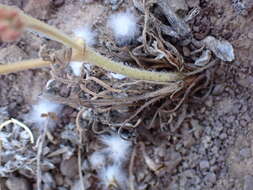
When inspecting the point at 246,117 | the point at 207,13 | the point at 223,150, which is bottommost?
the point at 223,150

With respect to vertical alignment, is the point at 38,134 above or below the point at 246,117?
below

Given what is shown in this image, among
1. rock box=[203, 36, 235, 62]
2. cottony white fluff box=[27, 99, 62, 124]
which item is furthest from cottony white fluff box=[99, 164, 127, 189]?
rock box=[203, 36, 235, 62]

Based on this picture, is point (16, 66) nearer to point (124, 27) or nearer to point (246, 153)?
point (124, 27)

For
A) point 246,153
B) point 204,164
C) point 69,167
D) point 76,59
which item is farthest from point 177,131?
point 76,59

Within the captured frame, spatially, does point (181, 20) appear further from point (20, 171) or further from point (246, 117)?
point (20, 171)

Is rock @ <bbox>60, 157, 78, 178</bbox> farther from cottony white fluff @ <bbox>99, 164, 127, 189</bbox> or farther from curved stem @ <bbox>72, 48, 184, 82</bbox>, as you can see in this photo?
curved stem @ <bbox>72, 48, 184, 82</bbox>

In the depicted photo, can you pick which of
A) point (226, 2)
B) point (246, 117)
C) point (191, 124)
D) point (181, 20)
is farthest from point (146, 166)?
point (226, 2)

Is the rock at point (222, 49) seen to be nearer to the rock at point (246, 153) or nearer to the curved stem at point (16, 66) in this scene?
the rock at point (246, 153)
